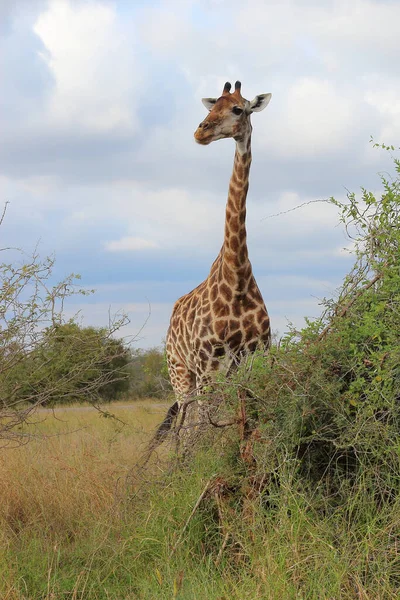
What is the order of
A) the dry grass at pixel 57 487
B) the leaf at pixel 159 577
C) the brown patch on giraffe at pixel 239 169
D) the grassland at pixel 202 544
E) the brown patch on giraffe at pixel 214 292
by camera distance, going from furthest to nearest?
the brown patch on giraffe at pixel 214 292, the brown patch on giraffe at pixel 239 169, the dry grass at pixel 57 487, the leaf at pixel 159 577, the grassland at pixel 202 544

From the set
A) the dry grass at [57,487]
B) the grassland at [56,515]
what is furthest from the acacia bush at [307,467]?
the dry grass at [57,487]

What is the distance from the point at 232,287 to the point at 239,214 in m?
0.63

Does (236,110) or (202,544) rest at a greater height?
(236,110)

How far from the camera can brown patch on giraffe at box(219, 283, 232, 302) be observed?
6.55 m

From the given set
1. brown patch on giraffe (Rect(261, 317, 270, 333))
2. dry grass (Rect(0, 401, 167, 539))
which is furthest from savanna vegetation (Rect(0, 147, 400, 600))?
brown patch on giraffe (Rect(261, 317, 270, 333))

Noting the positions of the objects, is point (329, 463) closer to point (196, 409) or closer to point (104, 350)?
point (196, 409)

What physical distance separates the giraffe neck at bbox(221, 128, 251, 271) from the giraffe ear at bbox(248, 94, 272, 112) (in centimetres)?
26

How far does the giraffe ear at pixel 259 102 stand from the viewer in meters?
6.65

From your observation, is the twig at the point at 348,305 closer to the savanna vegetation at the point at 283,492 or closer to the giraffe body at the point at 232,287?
the savanna vegetation at the point at 283,492

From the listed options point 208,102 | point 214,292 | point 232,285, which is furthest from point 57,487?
point 208,102

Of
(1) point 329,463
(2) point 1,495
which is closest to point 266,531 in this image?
(1) point 329,463

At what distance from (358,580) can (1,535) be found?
262 centimetres

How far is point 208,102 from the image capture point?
22.8 feet

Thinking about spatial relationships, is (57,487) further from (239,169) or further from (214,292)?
(239,169)
